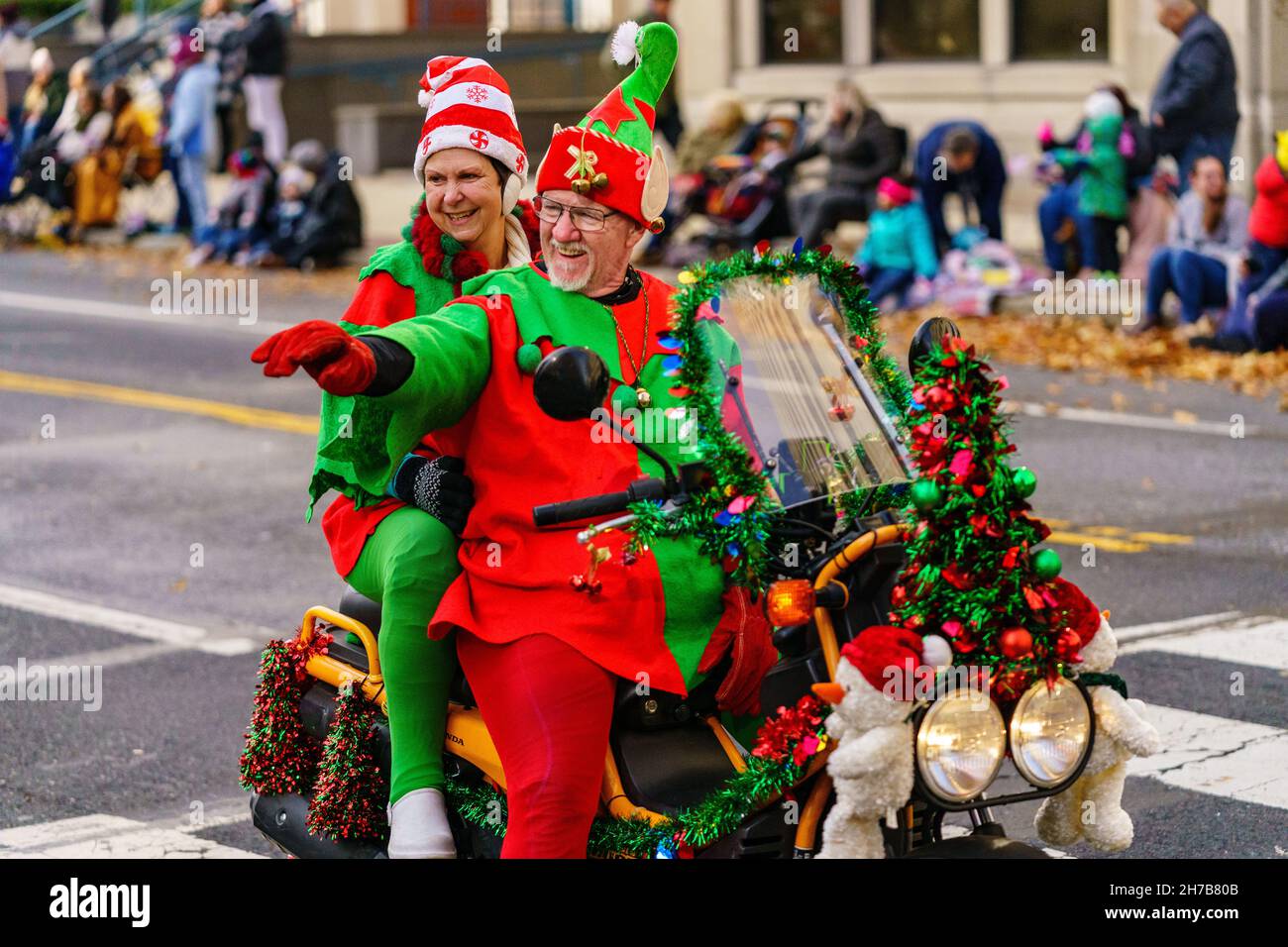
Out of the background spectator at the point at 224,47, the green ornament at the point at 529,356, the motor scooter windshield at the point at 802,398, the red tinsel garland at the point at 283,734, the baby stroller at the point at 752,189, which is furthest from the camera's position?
the background spectator at the point at 224,47

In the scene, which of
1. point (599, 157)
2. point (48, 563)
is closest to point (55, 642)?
point (48, 563)

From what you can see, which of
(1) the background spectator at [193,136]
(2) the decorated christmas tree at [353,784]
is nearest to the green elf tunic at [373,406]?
(2) the decorated christmas tree at [353,784]

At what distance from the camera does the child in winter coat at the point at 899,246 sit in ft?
55.4

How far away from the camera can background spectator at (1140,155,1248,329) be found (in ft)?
48.5

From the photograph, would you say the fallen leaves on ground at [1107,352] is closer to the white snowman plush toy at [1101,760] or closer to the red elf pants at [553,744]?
the white snowman plush toy at [1101,760]

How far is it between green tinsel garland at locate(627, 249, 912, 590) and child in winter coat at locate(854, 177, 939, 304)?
12638 mm

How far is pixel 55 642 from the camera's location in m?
8.27

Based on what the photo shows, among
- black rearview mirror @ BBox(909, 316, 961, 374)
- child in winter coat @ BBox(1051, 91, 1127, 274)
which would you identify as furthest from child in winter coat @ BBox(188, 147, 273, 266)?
black rearview mirror @ BBox(909, 316, 961, 374)

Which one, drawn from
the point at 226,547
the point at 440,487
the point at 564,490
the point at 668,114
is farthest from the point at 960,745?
the point at 668,114

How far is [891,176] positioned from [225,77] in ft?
31.3

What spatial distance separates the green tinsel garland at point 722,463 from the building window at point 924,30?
2078 cm

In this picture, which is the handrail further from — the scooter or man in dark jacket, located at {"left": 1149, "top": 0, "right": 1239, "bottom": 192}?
the scooter

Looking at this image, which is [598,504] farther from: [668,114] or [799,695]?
[668,114]
